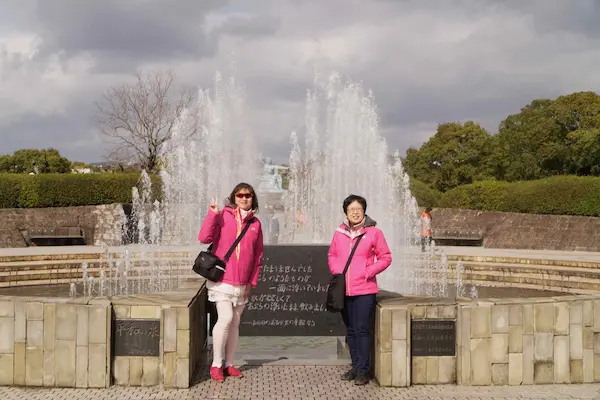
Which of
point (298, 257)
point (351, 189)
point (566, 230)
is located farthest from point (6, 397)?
point (566, 230)

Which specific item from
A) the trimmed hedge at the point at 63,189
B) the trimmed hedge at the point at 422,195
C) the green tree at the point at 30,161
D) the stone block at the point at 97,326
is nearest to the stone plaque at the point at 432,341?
the stone block at the point at 97,326

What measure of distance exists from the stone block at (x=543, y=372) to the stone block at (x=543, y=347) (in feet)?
0.14

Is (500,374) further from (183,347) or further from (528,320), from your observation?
(183,347)

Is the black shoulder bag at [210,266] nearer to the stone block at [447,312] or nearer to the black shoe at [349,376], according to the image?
the black shoe at [349,376]

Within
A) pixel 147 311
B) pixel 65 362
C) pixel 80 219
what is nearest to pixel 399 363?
pixel 147 311

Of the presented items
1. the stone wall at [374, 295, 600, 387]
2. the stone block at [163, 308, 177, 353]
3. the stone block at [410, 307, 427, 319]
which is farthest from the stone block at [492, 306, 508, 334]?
the stone block at [163, 308, 177, 353]

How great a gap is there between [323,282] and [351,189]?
1150 centimetres

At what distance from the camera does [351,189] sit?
63.4 ft

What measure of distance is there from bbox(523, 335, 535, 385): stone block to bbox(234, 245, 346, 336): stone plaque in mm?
2662

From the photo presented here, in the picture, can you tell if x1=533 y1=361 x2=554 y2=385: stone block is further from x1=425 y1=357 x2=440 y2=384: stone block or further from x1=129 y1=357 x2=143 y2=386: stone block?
x1=129 y1=357 x2=143 y2=386: stone block

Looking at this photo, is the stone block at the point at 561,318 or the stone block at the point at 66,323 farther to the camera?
the stone block at the point at 561,318

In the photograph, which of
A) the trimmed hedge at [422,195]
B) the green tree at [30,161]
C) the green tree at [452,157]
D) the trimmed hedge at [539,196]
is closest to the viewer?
the trimmed hedge at [539,196]

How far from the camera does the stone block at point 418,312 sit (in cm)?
562

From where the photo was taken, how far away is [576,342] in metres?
5.64
